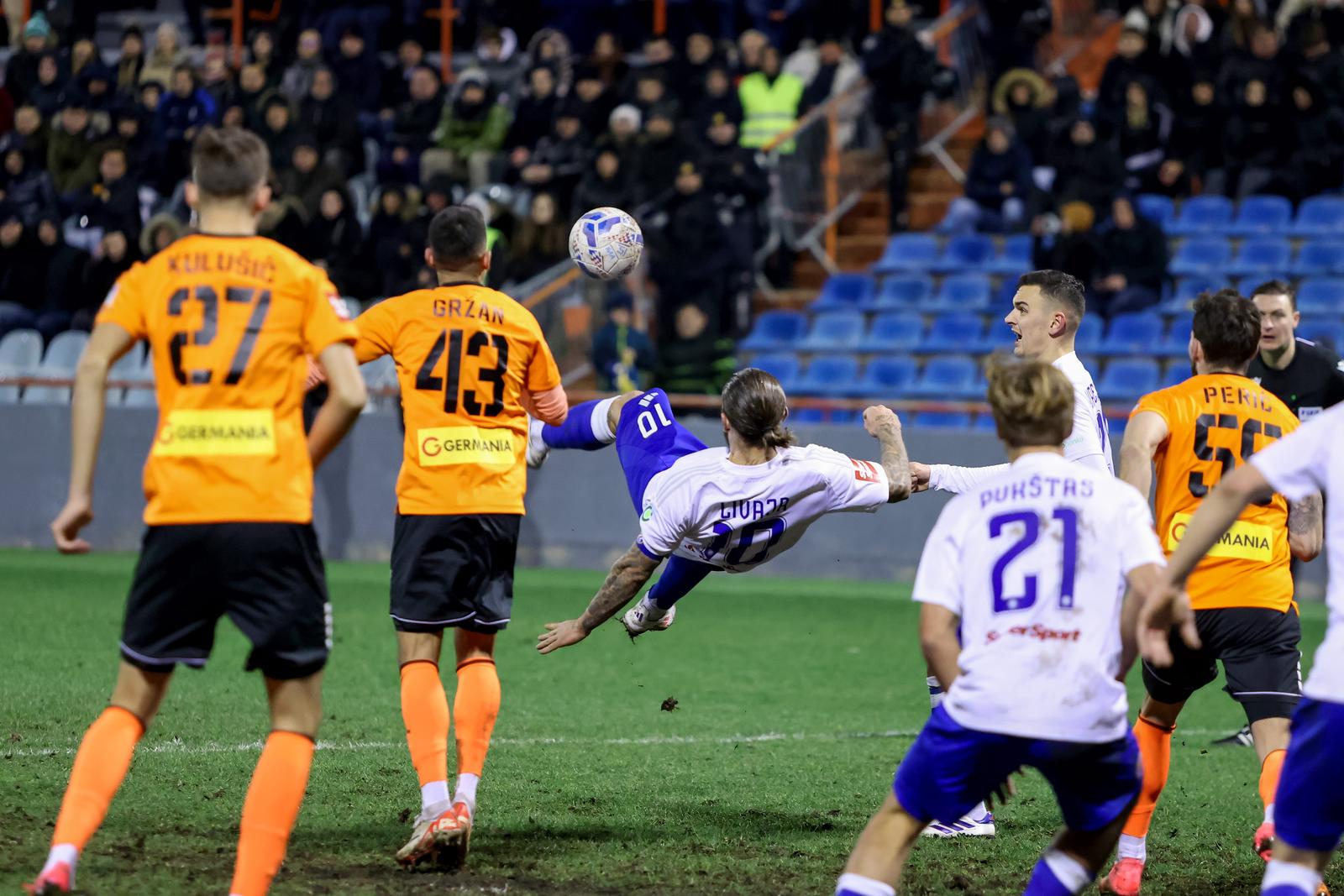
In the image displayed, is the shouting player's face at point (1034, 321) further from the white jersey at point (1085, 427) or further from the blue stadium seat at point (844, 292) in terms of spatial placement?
the blue stadium seat at point (844, 292)

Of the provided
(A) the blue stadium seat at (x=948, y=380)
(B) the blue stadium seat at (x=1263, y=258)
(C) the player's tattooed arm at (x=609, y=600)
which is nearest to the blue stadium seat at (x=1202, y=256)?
(B) the blue stadium seat at (x=1263, y=258)

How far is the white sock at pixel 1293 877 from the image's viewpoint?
4.07 meters

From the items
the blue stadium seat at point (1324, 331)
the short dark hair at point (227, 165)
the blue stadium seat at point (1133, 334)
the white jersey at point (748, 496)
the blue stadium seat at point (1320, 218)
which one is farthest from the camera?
the blue stadium seat at point (1320, 218)

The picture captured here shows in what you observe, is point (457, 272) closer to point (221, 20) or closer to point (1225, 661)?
point (1225, 661)

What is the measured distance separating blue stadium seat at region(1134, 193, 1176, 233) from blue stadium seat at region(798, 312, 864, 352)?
119 inches

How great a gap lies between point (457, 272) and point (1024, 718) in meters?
2.91

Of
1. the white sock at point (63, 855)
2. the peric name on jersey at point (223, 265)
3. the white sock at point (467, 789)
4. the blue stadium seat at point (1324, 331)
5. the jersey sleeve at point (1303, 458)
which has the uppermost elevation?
the peric name on jersey at point (223, 265)

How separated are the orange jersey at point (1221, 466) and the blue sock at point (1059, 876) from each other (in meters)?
1.68

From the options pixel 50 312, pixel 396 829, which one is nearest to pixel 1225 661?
pixel 396 829

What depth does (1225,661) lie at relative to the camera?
5.96 m

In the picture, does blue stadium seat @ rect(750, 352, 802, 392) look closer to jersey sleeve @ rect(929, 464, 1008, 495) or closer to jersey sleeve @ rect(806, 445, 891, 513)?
jersey sleeve @ rect(929, 464, 1008, 495)

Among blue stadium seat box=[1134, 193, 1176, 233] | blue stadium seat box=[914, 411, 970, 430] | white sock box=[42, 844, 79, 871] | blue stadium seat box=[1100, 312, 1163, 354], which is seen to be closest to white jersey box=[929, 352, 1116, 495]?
white sock box=[42, 844, 79, 871]

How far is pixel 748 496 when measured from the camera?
651 centimetres

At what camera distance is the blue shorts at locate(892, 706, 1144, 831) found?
14.2ft
